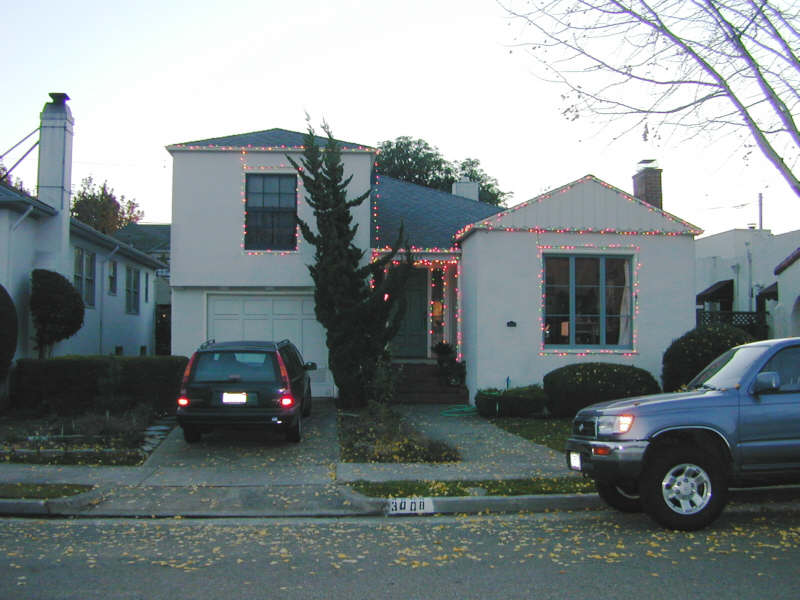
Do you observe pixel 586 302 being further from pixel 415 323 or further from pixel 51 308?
pixel 51 308

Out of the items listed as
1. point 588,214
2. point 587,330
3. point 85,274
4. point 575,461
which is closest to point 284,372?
point 575,461

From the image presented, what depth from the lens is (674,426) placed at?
6859 mm

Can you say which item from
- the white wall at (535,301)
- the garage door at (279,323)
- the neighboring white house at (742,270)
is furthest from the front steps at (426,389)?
the neighboring white house at (742,270)

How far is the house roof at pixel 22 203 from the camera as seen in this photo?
1484 cm

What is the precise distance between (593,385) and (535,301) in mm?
2332

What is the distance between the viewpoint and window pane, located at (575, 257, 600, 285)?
52.4 ft

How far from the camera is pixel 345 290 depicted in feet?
48.1

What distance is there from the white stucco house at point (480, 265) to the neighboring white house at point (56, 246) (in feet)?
8.56

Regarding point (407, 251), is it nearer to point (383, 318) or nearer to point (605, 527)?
point (383, 318)

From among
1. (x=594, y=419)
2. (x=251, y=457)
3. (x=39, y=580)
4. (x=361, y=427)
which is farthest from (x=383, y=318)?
(x=39, y=580)

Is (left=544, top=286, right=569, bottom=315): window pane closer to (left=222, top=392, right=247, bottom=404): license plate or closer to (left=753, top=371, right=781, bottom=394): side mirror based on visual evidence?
(left=222, top=392, right=247, bottom=404): license plate

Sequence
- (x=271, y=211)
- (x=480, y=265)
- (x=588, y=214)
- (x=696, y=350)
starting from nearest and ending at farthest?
(x=696, y=350)
(x=480, y=265)
(x=588, y=214)
(x=271, y=211)

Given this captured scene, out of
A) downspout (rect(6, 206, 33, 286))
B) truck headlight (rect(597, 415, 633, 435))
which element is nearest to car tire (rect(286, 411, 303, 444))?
truck headlight (rect(597, 415, 633, 435))

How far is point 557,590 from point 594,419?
2.44 m
